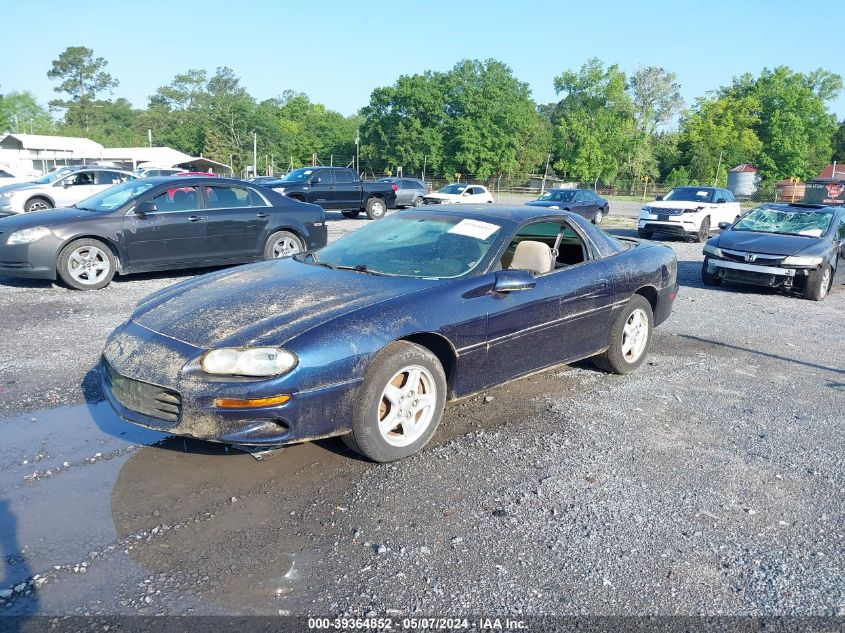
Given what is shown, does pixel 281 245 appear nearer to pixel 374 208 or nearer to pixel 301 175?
pixel 301 175

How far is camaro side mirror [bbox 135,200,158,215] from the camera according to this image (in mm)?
8789

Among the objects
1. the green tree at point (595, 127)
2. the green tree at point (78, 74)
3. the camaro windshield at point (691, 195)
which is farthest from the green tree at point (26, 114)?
the camaro windshield at point (691, 195)

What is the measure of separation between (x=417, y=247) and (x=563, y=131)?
224 ft

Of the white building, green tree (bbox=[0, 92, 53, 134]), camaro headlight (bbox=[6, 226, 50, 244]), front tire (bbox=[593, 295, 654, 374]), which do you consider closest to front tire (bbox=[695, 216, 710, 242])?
front tire (bbox=[593, 295, 654, 374])

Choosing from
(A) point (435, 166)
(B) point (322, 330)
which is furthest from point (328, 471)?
(A) point (435, 166)

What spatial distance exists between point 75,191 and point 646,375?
1860cm

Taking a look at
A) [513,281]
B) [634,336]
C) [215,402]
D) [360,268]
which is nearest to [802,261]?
Result: [634,336]

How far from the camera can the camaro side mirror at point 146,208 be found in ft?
28.8

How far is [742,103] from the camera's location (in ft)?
252

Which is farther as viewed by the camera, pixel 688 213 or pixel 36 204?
pixel 688 213

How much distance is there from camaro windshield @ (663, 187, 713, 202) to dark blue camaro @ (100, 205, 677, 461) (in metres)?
16.5

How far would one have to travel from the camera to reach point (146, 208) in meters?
8.88

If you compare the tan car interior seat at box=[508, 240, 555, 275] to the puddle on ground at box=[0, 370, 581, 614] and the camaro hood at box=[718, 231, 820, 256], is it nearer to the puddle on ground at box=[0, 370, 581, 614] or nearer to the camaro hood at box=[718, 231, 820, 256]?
the puddle on ground at box=[0, 370, 581, 614]

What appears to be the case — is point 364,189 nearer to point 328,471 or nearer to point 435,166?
point 328,471
